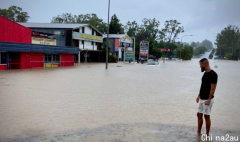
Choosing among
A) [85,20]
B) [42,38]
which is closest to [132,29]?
[85,20]

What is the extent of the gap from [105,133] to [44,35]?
3844cm

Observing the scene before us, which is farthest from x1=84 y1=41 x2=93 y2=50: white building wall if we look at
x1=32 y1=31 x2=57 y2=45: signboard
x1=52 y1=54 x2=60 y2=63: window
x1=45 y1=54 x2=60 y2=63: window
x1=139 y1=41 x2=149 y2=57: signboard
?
x1=45 y1=54 x2=60 y2=63: window

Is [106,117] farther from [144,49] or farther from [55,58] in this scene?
[144,49]

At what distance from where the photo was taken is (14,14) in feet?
297

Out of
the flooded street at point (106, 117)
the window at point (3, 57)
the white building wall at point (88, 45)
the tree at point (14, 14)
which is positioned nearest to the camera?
the flooded street at point (106, 117)

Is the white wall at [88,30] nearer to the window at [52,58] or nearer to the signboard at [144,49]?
the signboard at [144,49]

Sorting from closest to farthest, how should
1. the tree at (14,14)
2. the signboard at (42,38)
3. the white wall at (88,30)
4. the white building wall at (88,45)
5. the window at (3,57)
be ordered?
the window at (3,57) < the signboard at (42,38) < the white wall at (88,30) < the white building wall at (88,45) < the tree at (14,14)

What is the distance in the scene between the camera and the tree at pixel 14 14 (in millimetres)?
86688

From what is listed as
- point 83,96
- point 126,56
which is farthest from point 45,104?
point 126,56

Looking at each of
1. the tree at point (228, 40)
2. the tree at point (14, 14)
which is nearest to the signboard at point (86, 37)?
the tree at point (14, 14)

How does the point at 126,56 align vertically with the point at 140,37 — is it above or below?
below

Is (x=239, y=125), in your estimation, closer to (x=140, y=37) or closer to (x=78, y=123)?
(x=78, y=123)

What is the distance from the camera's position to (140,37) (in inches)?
4414

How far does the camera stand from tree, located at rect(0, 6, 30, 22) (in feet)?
284
